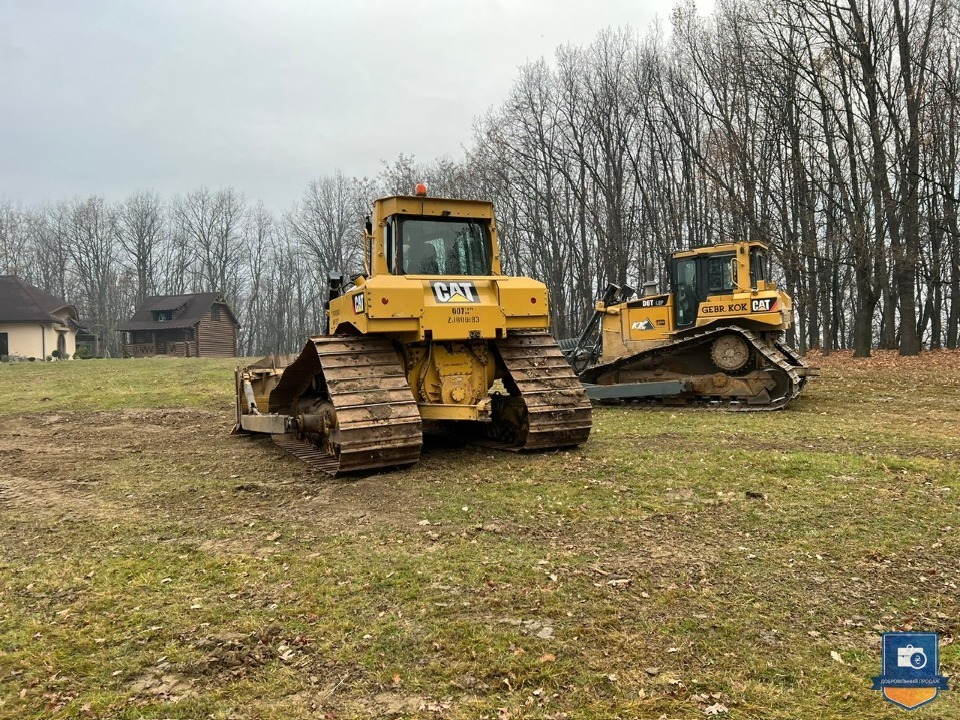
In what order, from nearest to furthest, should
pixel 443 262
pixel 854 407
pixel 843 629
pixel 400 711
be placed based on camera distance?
pixel 400 711 < pixel 843 629 < pixel 443 262 < pixel 854 407

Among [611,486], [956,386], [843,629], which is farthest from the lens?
[956,386]

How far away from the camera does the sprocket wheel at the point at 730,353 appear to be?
12.4 meters

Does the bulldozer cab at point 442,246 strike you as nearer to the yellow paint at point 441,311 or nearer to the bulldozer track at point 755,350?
the yellow paint at point 441,311

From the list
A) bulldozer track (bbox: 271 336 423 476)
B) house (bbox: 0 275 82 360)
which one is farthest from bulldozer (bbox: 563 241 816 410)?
house (bbox: 0 275 82 360)

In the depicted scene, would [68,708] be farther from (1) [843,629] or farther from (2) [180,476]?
(2) [180,476]

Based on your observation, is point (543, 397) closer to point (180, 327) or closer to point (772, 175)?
point (772, 175)

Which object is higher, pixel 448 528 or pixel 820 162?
pixel 820 162

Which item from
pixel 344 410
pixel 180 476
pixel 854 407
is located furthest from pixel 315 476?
pixel 854 407

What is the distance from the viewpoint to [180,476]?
720 centimetres

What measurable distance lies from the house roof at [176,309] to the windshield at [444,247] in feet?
150

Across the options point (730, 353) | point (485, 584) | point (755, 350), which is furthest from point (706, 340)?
point (485, 584)

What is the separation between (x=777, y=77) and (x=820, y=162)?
15.7 feet

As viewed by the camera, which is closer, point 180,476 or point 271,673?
point 271,673

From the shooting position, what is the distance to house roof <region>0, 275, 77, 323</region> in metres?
42.0
